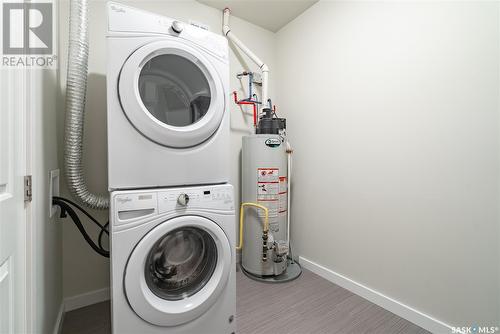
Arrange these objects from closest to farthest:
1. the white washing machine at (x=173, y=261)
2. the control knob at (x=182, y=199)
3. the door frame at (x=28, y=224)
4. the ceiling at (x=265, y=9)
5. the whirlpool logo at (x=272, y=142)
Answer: the door frame at (x=28, y=224), the white washing machine at (x=173, y=261), the control knob at (x=182, y=199), the whirlpool logo at (x=272, y=142), the ceiling at (x=265, y=9)

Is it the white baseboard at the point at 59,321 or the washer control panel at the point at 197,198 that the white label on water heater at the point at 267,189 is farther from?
the white baseboard at the point at 59,321

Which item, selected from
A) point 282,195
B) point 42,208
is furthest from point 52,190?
point 282,195

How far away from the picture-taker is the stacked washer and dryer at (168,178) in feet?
3.19

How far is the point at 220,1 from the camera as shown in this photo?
1.91 meters

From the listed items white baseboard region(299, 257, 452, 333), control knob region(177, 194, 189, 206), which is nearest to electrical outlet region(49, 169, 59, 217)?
control knob region(177, 194, 189, 206)

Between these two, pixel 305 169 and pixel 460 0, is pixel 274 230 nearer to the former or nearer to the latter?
pixel 305 169

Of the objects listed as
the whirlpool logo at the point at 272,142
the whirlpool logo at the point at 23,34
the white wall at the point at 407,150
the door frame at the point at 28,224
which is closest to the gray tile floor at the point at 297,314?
the white wall at the point at 407,150

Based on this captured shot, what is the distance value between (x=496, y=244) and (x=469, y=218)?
15 centimetres

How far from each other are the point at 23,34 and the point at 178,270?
1168 mm

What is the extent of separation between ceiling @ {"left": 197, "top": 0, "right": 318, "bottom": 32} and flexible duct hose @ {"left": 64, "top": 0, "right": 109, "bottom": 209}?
3.56ft

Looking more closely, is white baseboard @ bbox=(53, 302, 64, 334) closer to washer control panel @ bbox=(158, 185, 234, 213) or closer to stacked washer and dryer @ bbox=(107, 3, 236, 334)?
stacked washer and dryer @ bbox=(107, 3, 236, 334)

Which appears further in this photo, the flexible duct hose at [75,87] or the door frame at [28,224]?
the flexible duct hose at [75,87]

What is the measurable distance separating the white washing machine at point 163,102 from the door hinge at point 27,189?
10.6 inches

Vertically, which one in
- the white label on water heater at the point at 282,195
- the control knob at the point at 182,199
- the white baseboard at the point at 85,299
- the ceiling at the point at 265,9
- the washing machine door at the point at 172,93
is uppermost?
the ceiling at the point at 265,9
